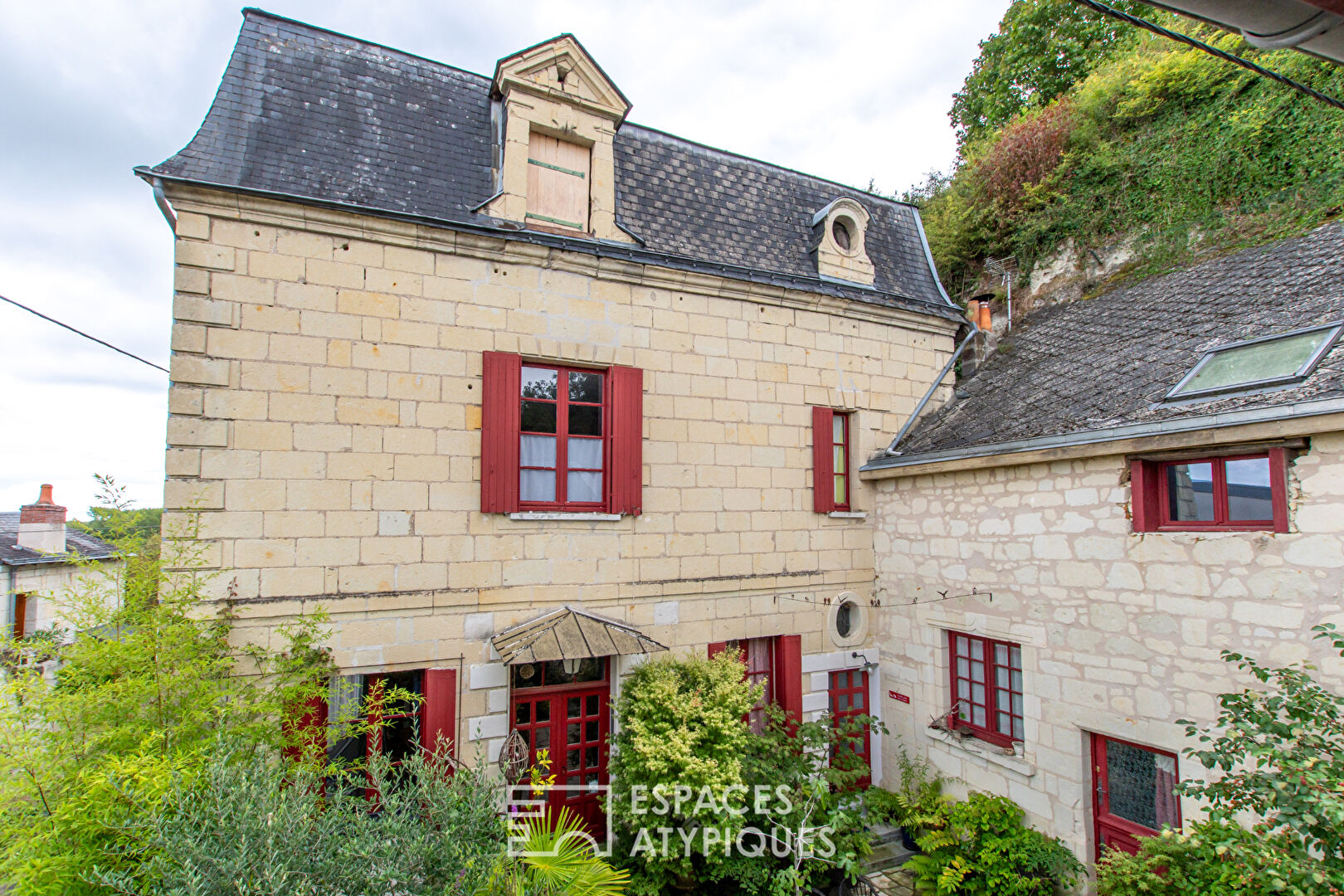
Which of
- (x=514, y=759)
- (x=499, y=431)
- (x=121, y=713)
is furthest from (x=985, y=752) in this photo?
(x=121, y=713)

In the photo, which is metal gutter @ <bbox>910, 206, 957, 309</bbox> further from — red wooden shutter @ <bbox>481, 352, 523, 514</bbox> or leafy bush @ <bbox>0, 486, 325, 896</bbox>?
leafy bush @ <bbox>0, 486, 325, 896</bbox>

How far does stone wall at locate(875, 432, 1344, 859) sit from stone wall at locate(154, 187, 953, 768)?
1121mm

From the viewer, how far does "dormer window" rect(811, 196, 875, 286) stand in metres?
8.05

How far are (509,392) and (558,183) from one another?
2.44 metres

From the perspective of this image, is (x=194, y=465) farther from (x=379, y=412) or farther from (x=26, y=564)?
(x=26, y=564)

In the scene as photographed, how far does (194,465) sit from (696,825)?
5.15 meters

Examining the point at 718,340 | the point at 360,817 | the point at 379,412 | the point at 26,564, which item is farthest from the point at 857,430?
the point at 26,564

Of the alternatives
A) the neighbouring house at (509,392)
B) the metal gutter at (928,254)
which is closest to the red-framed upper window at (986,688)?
the neighbouring house at (509,392)

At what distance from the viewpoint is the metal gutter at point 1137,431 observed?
4.25 m

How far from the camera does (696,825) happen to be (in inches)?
206

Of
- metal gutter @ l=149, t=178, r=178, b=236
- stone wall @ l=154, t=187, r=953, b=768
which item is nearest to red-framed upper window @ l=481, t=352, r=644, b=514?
stone wall @ l=154, t=187, r=953, b=768

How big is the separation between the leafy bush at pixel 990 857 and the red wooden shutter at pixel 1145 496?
2974mm

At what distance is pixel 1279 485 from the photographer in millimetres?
4527

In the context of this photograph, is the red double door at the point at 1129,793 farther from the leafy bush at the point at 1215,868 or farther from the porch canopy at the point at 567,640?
the porch canopy at the point at 567,640
